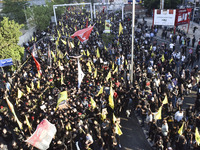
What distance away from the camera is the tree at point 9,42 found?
17.4m

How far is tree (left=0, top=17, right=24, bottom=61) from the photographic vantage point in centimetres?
1741

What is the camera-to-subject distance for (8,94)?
12.9 metres

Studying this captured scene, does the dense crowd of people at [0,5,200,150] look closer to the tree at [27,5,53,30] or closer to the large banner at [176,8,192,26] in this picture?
the large banner at [176,8,192,26]

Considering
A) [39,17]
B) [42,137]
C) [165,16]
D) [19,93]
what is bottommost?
[19,93]

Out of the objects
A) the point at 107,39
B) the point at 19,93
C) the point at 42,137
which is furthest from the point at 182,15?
the point at 42,137

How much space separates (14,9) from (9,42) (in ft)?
62.6

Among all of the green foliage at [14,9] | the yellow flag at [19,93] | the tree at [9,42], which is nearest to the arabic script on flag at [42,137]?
the yellow flag at [19,93]

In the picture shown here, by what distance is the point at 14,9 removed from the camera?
34.3 m

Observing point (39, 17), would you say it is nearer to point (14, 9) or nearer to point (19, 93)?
point (14, 9)

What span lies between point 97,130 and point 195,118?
14.9 ft

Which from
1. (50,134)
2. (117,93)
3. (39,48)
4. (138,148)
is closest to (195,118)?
(138,148)

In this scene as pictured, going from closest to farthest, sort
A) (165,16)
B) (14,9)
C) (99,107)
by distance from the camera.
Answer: (99,107) → (165,16) → (14,9)

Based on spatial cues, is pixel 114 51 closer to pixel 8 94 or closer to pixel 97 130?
pixel 8 94

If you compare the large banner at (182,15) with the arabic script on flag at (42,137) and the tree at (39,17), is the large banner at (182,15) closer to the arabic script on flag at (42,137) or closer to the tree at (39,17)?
the tree at (39,17)
